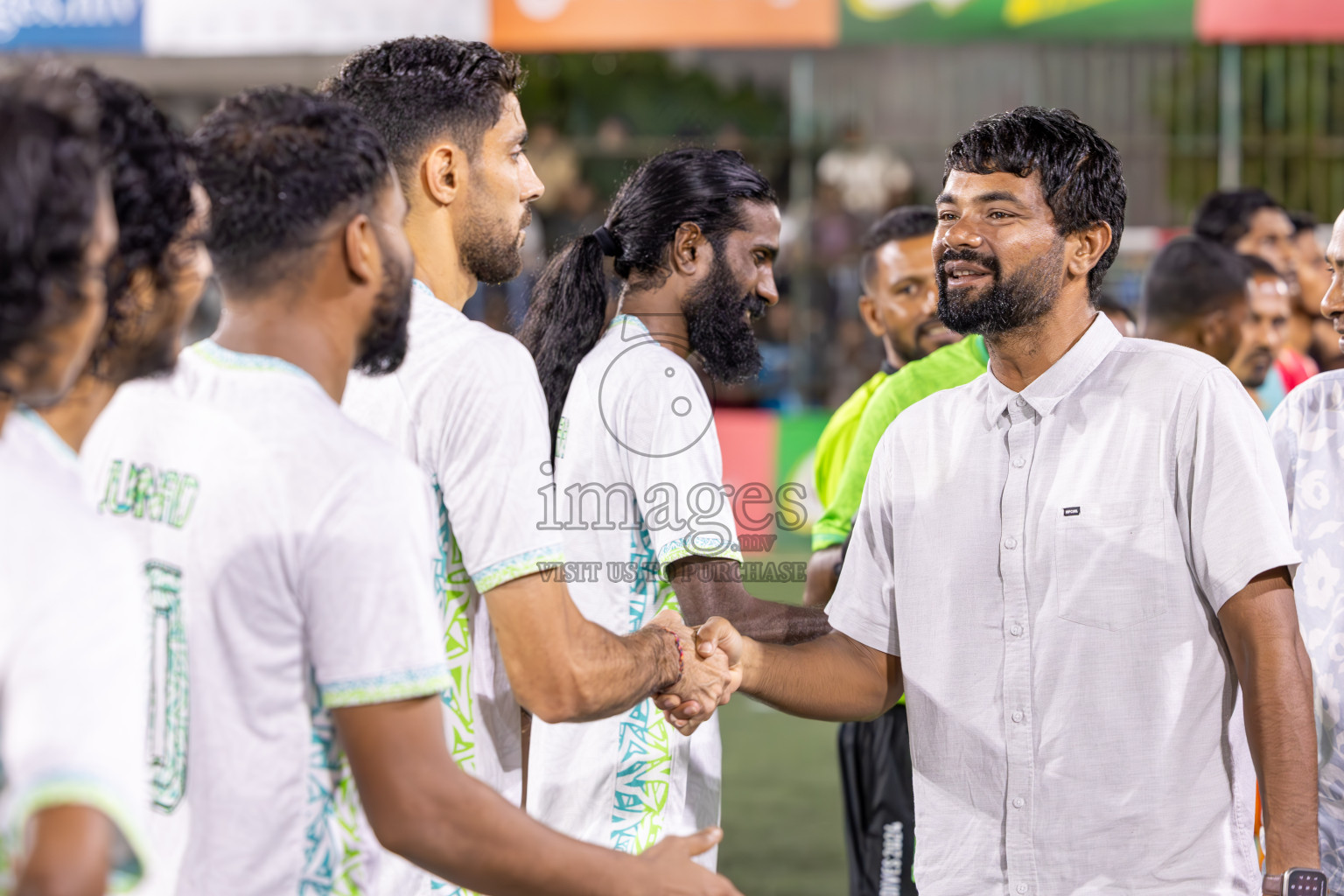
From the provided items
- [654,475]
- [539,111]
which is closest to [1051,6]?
[539,111]

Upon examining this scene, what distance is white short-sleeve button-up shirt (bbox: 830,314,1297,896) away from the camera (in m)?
2.07

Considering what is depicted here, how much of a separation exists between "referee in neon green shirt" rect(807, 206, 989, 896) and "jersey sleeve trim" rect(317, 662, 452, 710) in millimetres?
2079

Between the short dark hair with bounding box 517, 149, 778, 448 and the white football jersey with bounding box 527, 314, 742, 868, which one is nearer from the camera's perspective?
the white football jersey with bounding box 527, 314, 742, 868

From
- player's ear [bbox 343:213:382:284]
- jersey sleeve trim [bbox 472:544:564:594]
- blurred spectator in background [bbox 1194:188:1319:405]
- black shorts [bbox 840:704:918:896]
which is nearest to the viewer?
player's ear [bbox 343:213:382:284]

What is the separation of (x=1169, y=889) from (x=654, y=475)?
1156 millimetres

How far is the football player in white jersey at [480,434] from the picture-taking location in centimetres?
194

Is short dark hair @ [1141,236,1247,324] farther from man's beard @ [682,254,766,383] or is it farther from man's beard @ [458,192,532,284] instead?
man's beard @ [458,192,532,284]

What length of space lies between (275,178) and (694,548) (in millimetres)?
1159

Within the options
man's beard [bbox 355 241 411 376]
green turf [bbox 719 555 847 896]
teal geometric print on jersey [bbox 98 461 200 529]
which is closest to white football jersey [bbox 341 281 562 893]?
man's beard [bbox 355 241 411 376]

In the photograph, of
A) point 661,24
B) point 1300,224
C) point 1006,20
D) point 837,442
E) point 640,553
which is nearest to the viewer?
point 640,553

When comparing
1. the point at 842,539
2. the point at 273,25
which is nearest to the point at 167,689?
the point at 842,539

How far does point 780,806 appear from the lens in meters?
5.68

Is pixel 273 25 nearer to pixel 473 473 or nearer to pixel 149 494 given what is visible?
pixel 473 473

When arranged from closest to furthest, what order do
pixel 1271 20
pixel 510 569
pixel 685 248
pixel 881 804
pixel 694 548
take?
pixel 510 569
pixel 694 548
pixel 685 248
pixel 881 804
pixel 1271 20
